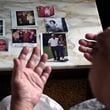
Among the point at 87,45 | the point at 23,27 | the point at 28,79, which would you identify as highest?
the point at 23,27

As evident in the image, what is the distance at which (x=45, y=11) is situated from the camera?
151 cm

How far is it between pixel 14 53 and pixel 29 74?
23 cm

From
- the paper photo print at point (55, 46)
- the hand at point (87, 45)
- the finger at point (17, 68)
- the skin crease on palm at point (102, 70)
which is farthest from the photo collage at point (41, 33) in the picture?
the skin crease on palm at point (102, 70)

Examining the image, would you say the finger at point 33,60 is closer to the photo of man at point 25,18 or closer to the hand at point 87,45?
the hand at point 87,45

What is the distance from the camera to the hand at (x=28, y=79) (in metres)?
1.09

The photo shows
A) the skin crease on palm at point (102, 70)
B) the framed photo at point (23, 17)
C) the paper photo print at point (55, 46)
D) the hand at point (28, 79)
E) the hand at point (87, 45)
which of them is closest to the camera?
the skin crease on palm at point (102, 70)

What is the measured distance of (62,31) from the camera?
1435mm

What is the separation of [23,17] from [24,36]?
106 mm

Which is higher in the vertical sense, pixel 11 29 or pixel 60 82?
pixel 11 29

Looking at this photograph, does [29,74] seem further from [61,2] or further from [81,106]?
[61,2]

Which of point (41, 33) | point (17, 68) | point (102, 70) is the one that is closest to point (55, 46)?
point (41, 33)

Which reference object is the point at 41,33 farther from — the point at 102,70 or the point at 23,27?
the point at 102,70

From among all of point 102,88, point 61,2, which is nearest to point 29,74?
point 102,88

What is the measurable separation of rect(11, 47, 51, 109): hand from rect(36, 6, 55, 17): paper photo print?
342mm
